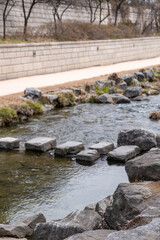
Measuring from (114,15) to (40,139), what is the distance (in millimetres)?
32207

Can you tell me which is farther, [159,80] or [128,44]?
[128,44]

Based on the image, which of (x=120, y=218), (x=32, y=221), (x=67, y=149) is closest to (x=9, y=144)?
(x=67, y=149)

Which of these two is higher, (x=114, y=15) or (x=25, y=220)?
(x=114, y=15)

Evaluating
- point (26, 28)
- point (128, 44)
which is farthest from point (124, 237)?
point (128, 44)

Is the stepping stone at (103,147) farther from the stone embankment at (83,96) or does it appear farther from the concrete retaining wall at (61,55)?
the concrete retaining wall at (61,55)

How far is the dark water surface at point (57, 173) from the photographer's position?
6.65m

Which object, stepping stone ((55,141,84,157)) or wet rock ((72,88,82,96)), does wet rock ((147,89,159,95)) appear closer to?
wet rock ((72,88,82,96))

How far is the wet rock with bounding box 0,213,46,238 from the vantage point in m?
5.30

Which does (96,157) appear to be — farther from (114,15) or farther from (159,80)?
(114,15)

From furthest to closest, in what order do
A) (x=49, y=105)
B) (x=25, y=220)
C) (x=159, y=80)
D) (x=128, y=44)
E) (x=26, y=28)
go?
1. (x=128, y=44)
2. (x=26, y=28)
3. (x=159, y=80)
4. (x=49, y=105)
5. (x=25, y=220)

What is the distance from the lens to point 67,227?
16.0ft

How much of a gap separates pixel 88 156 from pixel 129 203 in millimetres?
3935

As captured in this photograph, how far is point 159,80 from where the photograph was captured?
73.5ft

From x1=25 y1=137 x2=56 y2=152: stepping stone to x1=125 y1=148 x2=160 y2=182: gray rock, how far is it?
11.6 feet
